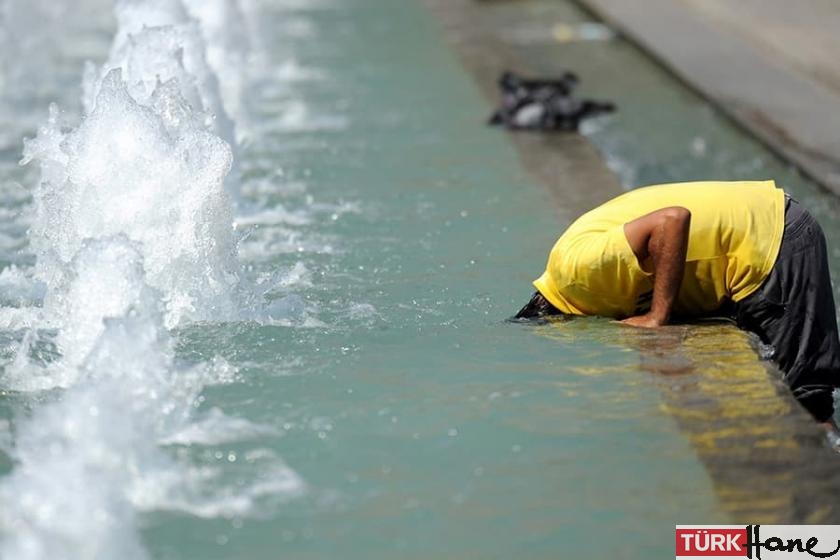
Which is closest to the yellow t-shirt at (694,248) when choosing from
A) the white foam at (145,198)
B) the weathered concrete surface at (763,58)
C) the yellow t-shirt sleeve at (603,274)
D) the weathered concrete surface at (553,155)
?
the yellow t-shirt sleeve at (603,274)

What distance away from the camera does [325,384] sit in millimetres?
5363

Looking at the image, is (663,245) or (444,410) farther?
(663,245)

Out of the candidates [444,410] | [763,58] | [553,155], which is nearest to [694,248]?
[444,410]

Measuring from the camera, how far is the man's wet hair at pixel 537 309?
5875 millimetres

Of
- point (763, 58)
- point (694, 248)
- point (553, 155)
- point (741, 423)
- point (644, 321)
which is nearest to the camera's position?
point (741, 423)

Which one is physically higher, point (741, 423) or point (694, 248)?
point (694, 248)

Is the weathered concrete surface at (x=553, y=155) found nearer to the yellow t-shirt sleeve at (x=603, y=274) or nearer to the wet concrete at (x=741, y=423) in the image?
the yellow t-shirt sleeve at (x=603, y=274)

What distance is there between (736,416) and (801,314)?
0.82 m

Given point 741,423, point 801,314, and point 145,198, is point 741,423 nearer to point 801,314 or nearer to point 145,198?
point 801,314

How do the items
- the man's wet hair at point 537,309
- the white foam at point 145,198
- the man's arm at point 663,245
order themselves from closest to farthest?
the man's arm at point 663,245 → the man's wet hair at point 537,309 → the white foam at point 145,198

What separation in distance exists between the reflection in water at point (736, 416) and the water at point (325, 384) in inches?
0.4

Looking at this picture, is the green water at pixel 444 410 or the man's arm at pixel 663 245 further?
the man's arm at pixel 663 245

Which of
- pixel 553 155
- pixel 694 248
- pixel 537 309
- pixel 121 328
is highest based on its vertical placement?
pixel 121 328

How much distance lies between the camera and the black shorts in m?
5.56
